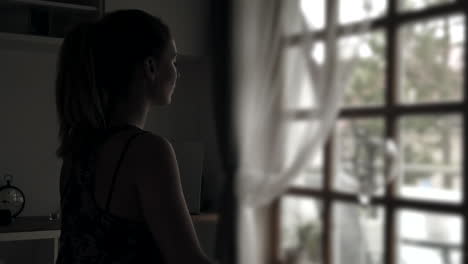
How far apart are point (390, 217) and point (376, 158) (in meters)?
0.31

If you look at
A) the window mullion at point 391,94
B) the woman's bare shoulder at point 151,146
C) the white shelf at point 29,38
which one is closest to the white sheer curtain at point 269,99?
the window mullion at point 391,94

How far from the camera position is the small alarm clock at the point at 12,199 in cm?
304

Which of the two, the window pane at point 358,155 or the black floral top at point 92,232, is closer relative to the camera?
the black floral top at point 92,232

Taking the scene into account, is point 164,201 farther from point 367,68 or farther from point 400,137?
point 367,68

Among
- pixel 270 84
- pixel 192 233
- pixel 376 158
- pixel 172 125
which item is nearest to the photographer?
pixel 192 233

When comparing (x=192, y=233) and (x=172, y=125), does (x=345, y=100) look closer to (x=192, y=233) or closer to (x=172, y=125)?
(x=172, y=125)

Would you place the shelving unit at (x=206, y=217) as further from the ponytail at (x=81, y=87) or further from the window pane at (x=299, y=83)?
the ponytail at (x=81, y=87)

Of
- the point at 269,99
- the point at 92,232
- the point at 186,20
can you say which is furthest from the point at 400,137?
the point at 92,232

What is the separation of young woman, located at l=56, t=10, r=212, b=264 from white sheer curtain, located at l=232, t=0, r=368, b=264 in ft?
6.39

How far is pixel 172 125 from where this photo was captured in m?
3.86

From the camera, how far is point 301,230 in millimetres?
3416

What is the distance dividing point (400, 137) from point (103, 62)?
2.01 metres

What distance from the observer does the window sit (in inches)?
101

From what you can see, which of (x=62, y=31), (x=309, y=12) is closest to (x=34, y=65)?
(x=62, y=31)
